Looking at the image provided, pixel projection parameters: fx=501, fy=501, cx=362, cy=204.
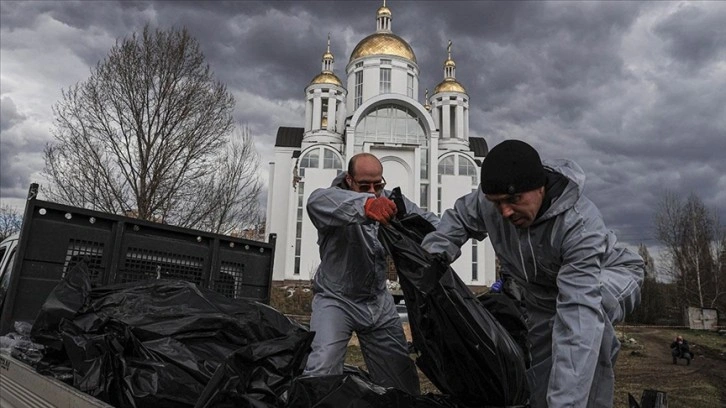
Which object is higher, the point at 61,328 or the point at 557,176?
the point at 557,176

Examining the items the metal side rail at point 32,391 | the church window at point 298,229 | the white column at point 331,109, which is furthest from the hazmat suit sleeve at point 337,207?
the white column at point 331,109

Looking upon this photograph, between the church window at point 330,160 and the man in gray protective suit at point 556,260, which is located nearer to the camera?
the man in gray protective suit at point 556,260

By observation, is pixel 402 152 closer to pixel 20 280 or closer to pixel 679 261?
pixel 679 261

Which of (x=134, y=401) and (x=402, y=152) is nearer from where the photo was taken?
(x=134, y=401)

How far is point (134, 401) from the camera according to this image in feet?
6.99

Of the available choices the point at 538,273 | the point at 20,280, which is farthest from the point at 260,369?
the point at 20,280

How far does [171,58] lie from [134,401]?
13439 mm

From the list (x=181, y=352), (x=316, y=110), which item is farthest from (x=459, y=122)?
(x=181, y=352)

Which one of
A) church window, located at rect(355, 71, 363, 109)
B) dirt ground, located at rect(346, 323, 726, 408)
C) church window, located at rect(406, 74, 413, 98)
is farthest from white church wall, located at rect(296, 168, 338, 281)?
dirt ground, located at rect(346, 323, 726, 408)

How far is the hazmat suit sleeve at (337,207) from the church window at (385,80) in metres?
36.0

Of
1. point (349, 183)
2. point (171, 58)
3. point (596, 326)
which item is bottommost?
point (596, 326)

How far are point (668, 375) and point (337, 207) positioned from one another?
9781 millimetres

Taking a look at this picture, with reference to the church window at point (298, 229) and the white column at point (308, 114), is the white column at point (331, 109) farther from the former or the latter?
the church window at point (298, 229)

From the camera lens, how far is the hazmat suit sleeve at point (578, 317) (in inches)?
59.6
